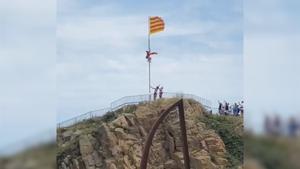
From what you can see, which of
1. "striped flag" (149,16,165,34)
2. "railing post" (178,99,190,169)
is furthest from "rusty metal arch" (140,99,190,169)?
"striped flag" (149,16,165,34)

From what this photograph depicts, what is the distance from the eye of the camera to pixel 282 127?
3111 millimetres

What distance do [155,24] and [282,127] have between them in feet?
6.45

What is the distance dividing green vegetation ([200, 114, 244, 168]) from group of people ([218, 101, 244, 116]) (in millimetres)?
51

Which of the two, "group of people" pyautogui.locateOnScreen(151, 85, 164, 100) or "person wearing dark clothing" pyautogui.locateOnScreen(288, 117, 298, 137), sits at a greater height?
"group of people" pyautogui.locateOnScreen(151, 85, 164, 100)

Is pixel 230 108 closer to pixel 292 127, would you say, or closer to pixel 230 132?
pixel 230 132

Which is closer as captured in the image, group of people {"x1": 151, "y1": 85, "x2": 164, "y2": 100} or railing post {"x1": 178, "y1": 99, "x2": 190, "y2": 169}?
group of people {"x1": 151, "y1": 85, "x2": 164, "y2": 100}

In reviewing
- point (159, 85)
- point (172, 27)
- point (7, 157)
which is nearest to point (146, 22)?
point (172, 27)

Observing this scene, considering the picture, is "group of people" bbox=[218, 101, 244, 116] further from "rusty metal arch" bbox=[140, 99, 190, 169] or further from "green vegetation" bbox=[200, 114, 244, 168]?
"rusty metal arch" bbox=[140, 99, 190, 169]

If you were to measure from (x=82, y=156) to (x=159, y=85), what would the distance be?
3.02 feet

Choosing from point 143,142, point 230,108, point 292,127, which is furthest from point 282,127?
point 143,142

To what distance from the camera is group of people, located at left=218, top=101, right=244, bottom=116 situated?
185 inches

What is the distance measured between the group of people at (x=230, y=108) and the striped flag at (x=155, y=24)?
0.78 m

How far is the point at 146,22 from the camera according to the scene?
4891mm

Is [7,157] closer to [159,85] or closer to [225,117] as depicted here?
[159,85]
